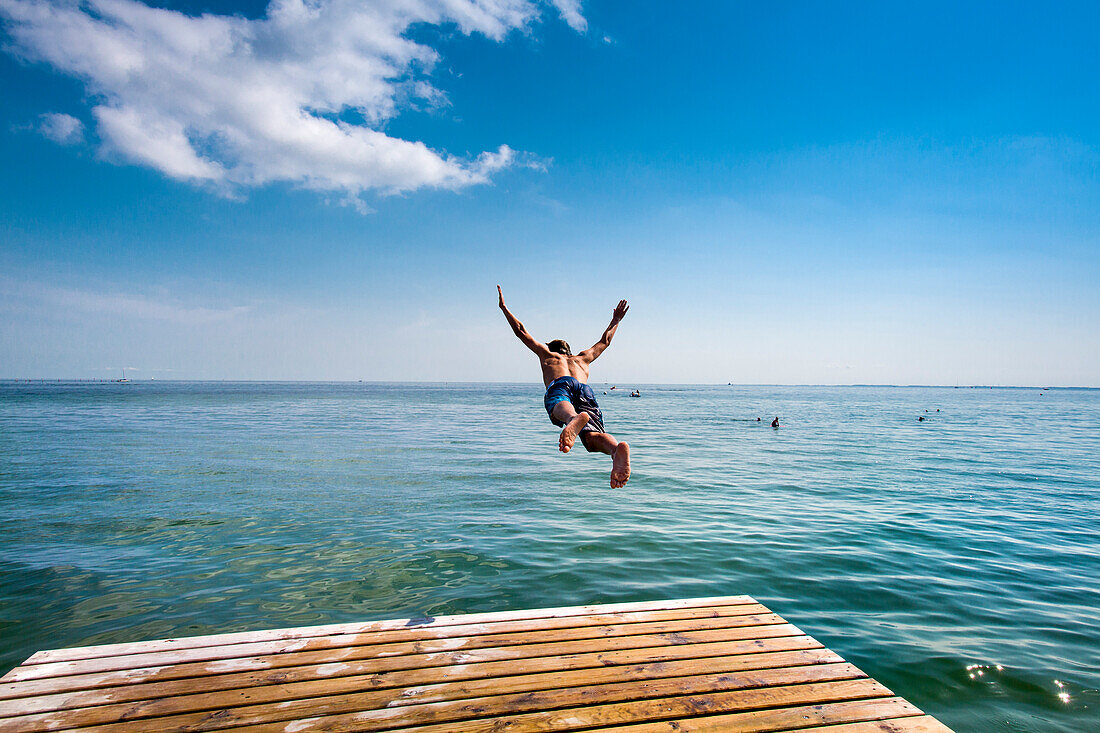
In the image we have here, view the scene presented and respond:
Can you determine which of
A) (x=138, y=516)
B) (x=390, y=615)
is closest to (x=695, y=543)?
(x=390, y=615)

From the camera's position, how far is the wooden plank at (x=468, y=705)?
4895 millimetres

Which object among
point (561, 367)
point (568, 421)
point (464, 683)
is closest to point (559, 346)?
point (561, 367)

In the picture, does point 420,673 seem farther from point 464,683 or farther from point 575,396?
point 575,396

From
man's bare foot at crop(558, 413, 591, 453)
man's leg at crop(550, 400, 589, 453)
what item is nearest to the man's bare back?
man's leg at crop(550, 400, 589, 453)

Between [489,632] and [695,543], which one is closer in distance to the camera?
[489,632]

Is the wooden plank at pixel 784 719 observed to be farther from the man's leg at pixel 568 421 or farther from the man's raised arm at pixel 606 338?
the man's raised arm at pixel 606 338

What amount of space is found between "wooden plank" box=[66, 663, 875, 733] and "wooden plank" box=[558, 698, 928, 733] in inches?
8.2

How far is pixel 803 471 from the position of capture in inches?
947

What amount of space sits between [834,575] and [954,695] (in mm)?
3970

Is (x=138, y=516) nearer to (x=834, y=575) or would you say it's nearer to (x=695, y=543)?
(x=695, y=543)

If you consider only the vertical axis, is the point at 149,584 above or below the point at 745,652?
below

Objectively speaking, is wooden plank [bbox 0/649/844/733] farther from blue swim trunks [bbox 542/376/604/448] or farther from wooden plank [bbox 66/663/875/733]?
blue swim trunks [bbox 542/376/604/448]

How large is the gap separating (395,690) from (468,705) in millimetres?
760

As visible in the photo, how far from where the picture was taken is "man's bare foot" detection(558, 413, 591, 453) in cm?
713
